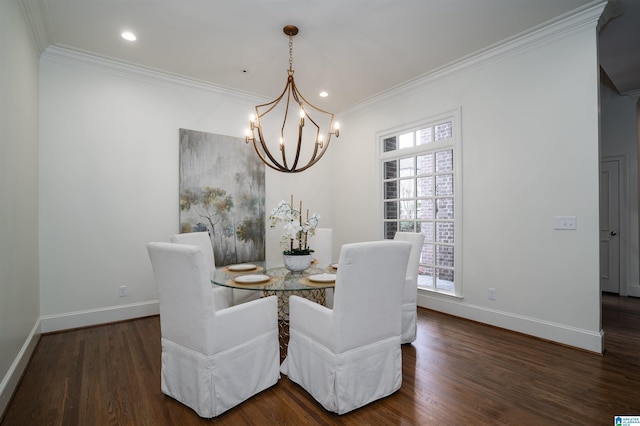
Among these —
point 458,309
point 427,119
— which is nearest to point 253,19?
point 427,119

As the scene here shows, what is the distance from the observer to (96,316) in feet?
11.1

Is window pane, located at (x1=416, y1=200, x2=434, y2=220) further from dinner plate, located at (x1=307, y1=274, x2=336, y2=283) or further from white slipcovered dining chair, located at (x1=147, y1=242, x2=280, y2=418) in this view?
white slipcovered dining chair, located at (x1=147, y1=242, x2=280, y2=418)

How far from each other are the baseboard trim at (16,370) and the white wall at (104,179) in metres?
0.49

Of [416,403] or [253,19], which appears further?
[253,19]

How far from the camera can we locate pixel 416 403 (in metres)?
1.98

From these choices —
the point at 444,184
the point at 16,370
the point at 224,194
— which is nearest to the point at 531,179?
the point at 444,184

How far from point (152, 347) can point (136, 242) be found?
133 cm

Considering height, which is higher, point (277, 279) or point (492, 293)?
point (277, 279)

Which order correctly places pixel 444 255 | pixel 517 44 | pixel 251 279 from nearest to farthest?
pixel 251 279, pixel 517 44, pixel 444 255

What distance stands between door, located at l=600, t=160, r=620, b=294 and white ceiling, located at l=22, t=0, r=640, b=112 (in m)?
3.18

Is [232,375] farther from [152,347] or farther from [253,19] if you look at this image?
[253,19]

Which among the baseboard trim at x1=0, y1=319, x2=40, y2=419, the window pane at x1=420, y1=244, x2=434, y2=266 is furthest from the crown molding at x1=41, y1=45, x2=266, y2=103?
the window pane at x1=420, y1=244, x2=434, y2=266

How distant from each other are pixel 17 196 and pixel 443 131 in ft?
13.7

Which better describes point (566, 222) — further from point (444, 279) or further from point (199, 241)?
point (199, 241)
